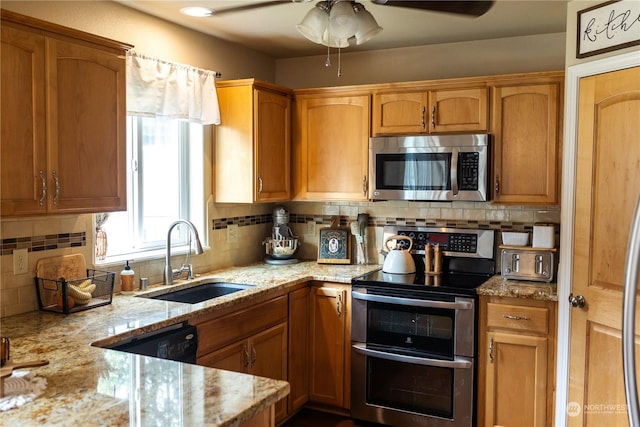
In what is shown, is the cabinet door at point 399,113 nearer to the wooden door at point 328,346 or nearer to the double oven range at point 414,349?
the double oven range at point 414,349

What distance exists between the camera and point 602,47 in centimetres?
267

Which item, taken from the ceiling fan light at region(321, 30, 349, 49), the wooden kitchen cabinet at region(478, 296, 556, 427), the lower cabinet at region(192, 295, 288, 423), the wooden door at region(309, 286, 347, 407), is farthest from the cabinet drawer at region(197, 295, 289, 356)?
the ceiling fan light at region(321, 30, 349, 49)

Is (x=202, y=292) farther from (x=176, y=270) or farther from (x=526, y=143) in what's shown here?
(x=526, y=143)

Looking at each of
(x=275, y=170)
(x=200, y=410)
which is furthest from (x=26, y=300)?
(x=275, y=170)

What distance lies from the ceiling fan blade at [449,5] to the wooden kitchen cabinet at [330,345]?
1706mm

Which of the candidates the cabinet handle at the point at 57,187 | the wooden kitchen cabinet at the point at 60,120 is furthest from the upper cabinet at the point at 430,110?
the cabinet handle at the point at 57,187

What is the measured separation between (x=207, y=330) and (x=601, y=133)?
6.83 feet

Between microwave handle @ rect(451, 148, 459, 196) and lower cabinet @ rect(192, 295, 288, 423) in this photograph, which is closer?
lower cabinet @ rect(192, 295, 288, 423)

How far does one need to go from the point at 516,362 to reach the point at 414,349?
56 cm

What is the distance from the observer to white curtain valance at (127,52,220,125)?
3.06m

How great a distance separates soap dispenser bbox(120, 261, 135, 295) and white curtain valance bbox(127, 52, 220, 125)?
0.84 meters

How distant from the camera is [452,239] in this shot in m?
3.80

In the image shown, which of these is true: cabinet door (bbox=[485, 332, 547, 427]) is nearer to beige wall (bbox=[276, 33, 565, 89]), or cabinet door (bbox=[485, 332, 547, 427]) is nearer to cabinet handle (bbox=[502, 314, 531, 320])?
cabinet handle (bbox=[502, 314, 531, 320])

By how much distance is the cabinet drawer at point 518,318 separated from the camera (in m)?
3.03
